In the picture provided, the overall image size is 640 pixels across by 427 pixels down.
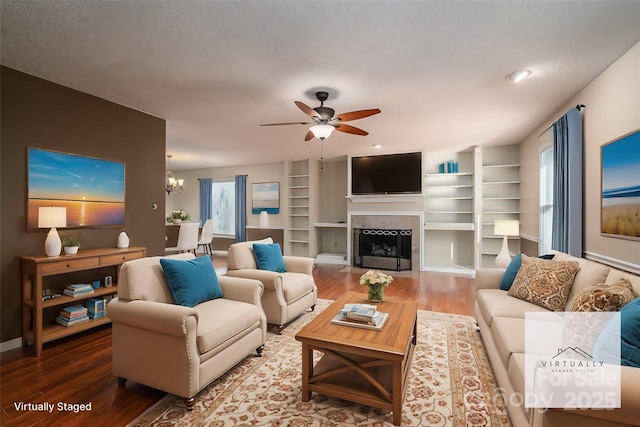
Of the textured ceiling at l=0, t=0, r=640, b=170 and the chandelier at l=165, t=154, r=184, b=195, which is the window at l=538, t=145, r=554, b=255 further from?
the chandelier at l=165, t=154, r=184, b=195

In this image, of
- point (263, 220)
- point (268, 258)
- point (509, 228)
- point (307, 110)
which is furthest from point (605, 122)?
point (263, 220)

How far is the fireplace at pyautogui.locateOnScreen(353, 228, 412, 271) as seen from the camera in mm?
6465

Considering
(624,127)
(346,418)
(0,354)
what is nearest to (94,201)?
(0,354)

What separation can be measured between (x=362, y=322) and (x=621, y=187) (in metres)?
2.37

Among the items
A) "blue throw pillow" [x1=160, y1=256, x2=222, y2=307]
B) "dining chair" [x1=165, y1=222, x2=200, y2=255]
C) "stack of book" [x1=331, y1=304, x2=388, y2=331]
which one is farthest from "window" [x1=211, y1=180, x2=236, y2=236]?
"stack of book" [x1=331, y1=304, x2=388, y2=331]

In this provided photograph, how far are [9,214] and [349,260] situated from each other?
5613 millimetres

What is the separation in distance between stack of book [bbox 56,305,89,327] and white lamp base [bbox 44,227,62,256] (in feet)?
1.98

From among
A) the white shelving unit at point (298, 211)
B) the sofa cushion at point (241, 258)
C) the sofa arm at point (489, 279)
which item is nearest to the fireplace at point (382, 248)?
the white shelving unit at point (298, 211)

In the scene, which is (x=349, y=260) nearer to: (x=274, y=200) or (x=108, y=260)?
(x=274, y=200)

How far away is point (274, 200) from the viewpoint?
793cm

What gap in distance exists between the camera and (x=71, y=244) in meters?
2.96

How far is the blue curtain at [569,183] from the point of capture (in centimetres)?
299

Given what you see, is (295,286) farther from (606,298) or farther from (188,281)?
(606,298)

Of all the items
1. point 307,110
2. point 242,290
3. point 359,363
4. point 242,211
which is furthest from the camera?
point 242,211
